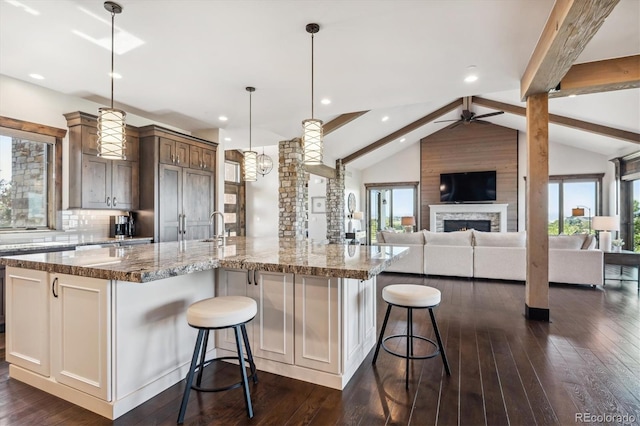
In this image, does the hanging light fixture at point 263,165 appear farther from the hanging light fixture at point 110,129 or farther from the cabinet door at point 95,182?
the hanging light fixture at point 110,129

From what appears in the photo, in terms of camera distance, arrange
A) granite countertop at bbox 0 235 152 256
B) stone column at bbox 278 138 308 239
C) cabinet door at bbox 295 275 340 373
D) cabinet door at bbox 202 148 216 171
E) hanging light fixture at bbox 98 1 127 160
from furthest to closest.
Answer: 1. stone column at bbox 278 138 308 239
2. cabinet door at bbox 202 148 216 171
3. granite countertop at bbox 0 235 152 256
4. hanging light fixture at bbox 98 1 127 160
5. cabinet door at bbox 295 275 340 373

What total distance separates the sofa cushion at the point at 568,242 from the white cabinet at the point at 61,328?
6068 millimetres

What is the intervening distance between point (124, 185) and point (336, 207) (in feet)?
20.9

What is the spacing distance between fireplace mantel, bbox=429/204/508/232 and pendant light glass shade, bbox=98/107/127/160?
9.69 metres

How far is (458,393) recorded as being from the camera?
218 centimetres

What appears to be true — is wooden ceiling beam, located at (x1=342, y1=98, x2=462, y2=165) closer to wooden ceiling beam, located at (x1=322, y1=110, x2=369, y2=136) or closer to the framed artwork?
the framed artwork

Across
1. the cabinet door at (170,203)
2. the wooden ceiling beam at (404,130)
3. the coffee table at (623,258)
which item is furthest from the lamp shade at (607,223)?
the cabinet door at (170,203)

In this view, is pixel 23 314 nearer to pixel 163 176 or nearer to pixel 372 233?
pixel 163 176

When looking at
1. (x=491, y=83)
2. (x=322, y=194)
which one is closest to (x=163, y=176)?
(x=491, y=83)

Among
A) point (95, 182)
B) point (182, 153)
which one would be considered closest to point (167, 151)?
point (182, 153)

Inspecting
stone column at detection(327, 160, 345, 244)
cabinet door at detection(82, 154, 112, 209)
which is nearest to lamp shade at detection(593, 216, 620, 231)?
stone column at detection(327, 160, 345, 244)

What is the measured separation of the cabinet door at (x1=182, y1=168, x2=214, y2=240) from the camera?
5289mm

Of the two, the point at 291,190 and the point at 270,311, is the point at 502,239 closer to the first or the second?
the point at 291,190

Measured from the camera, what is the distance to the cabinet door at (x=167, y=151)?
4848mm
